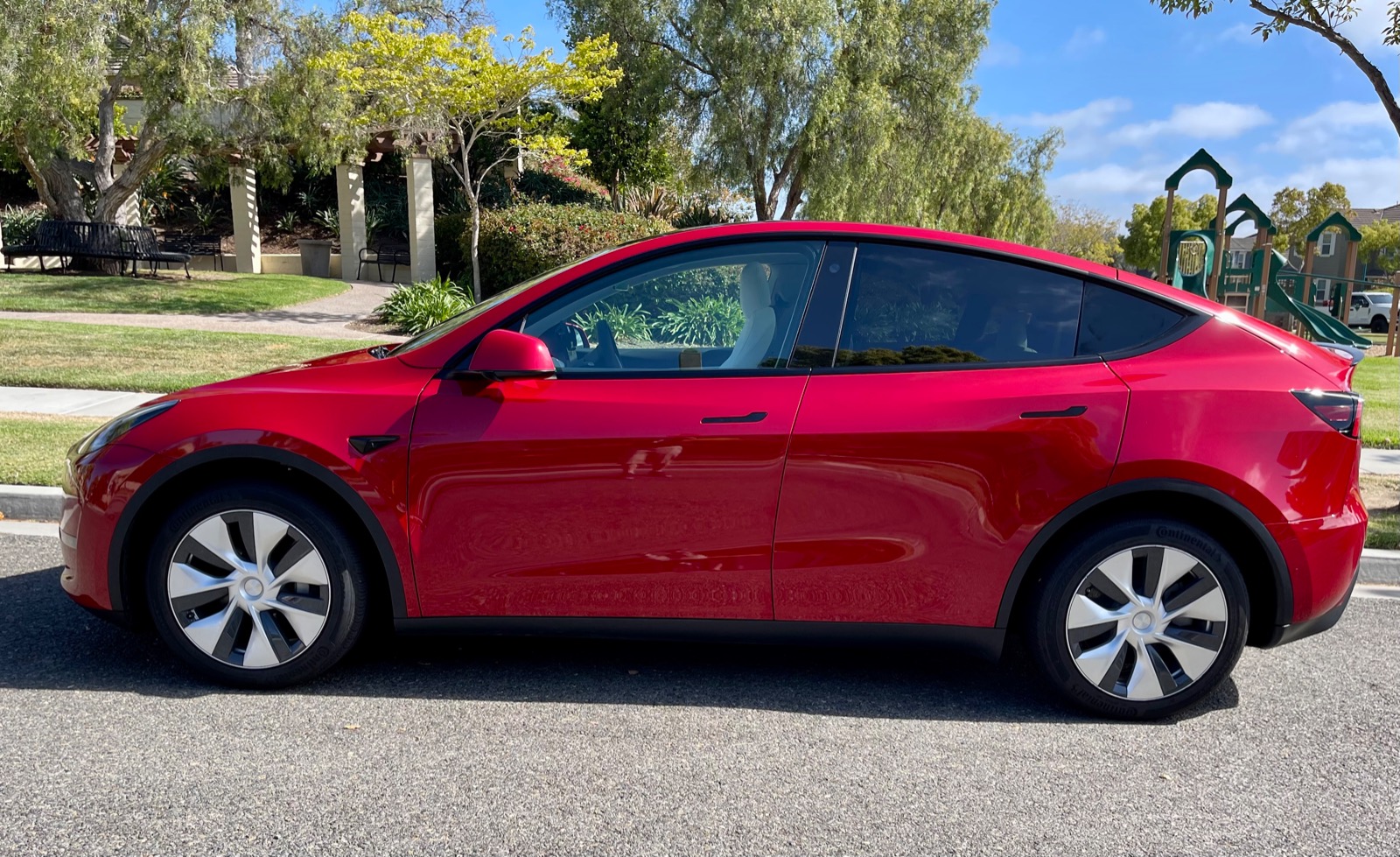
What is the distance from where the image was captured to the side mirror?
11.3ft

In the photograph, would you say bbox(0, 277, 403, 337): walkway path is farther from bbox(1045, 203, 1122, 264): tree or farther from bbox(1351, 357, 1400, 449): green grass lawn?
bbox(1045, 203, 1122, 264): tree

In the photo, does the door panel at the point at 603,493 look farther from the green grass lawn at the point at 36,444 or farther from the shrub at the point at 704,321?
the green grass lawn at the point at 36,444

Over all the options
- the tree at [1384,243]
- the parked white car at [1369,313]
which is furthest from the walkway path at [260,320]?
the tree at [1384,243]

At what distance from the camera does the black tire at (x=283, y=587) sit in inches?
138

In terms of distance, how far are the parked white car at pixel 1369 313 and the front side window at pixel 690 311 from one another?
3821cm

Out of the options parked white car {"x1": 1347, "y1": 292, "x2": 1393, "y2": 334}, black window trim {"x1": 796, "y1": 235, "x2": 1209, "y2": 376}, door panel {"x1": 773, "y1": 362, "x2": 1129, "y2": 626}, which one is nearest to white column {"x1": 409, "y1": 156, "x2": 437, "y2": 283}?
black window trim {"x1": 796, "y1": 235, "x2": 1209, "y2": 376}

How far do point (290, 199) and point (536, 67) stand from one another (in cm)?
1536

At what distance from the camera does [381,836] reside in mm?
2709

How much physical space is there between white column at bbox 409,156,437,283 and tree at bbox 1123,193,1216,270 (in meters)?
48.5

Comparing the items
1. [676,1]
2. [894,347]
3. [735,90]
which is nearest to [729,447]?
[894,347]

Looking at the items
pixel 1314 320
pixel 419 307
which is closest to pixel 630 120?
pixel 419 307

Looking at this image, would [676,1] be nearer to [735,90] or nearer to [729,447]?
[735,90]

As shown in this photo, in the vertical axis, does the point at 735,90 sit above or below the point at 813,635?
above

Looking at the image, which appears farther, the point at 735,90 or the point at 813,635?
the point at 735,90
